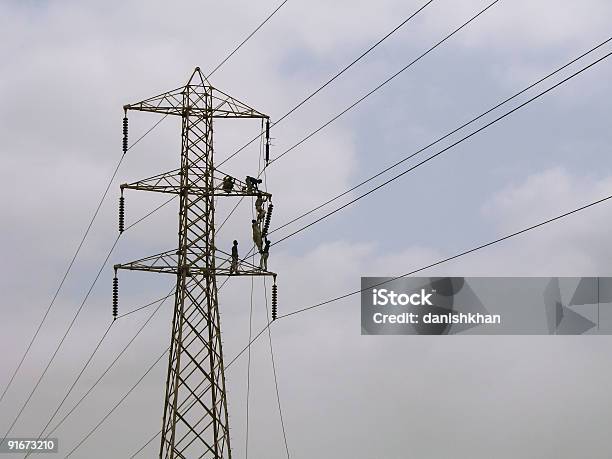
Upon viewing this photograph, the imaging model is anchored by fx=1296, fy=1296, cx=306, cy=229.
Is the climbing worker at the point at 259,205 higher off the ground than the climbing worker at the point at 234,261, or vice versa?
the climbing worker at the point at 259,205

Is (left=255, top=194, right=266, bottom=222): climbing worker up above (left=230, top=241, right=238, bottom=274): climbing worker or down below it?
above

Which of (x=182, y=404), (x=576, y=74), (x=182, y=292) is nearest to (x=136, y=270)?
(x=182, y=292)

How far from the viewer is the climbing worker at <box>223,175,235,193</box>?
176ft

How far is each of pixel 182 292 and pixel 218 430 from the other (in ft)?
19.0

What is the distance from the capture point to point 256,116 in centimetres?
5500

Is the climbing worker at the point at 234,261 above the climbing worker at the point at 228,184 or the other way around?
the other way around

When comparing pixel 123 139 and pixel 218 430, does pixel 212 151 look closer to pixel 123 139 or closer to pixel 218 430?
pixel 123 139

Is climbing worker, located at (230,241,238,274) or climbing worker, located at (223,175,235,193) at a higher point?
climbing worker, located at (223,175,235,193)

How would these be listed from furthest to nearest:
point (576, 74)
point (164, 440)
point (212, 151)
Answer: point (212, 151)
point (164, 440)
point (576, 74)

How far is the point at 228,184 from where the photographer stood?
176 ft

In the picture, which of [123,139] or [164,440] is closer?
[164,440]

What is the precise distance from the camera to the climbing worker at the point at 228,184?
5359cm

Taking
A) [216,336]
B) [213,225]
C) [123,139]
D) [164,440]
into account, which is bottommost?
[164,440]

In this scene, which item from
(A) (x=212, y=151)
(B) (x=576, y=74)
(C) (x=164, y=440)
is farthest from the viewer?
(A) (x=212, y=151)
